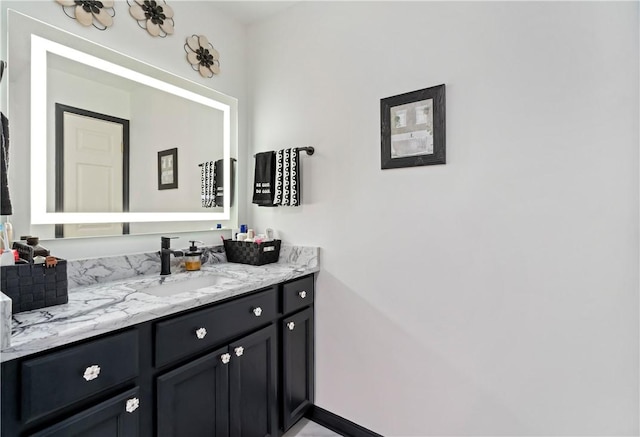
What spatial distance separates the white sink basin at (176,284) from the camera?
4.66ft

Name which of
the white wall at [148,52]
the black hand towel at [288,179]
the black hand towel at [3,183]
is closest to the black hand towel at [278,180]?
the black hand towel at [288,179]

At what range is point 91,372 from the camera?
0.88m

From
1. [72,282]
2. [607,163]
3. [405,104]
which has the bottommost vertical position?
[72,282]

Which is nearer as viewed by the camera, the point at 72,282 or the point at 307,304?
the point at 72,282

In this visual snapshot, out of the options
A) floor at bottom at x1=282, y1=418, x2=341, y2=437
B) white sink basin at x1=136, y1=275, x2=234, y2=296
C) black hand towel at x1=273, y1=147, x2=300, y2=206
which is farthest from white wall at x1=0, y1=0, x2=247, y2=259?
floor at bottom at x1=282, y1=418, x2=341, y2=437

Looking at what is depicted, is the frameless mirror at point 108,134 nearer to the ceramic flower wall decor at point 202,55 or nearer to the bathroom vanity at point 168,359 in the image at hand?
the ceramic flower wall decor at point 202,55

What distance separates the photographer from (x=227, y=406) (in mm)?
1293

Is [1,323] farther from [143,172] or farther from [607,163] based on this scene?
[607,163]

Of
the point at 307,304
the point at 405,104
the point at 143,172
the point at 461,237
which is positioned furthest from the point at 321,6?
the point at 307,304

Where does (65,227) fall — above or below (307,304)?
above

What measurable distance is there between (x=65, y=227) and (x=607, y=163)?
7.16 feet

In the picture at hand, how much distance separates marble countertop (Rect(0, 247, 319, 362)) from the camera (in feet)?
2.65

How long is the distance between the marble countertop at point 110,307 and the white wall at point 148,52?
20 cm

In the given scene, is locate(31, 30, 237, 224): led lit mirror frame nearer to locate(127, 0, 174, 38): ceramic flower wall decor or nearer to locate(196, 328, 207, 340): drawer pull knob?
locate(127, 0, 174, 38): ceramic flower wall decor
